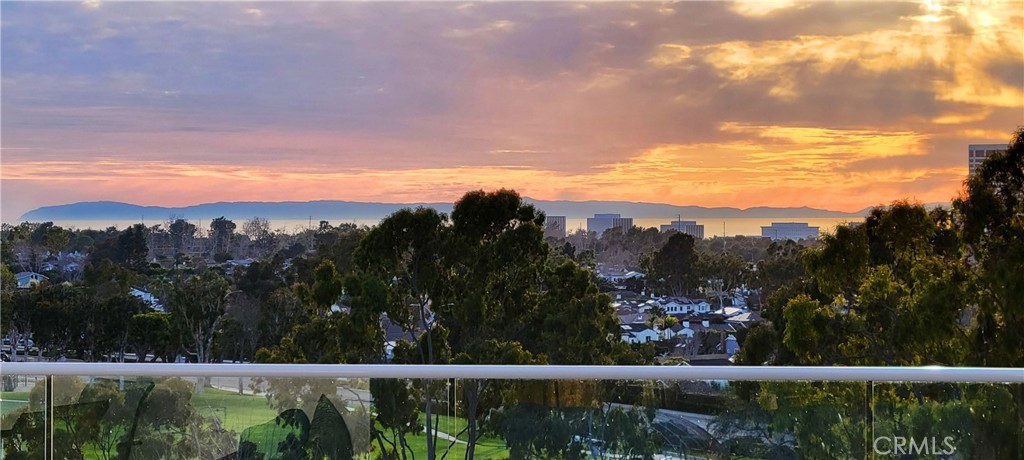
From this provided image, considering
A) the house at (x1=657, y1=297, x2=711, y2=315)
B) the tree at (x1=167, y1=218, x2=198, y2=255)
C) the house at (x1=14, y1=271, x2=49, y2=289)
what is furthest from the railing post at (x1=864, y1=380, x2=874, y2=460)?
the house at (x1=14, y1=271, x2=49, y2=289)

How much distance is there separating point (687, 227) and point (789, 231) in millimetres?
867

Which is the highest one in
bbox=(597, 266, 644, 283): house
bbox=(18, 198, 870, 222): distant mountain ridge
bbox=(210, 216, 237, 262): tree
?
bbox=(18, 198, 870, 222): distant mountain ridge

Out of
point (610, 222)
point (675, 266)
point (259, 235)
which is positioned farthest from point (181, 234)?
point (675, 266)

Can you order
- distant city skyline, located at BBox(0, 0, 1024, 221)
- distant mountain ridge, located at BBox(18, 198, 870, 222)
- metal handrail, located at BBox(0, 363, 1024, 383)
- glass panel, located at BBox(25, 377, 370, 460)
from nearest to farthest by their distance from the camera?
metal handrail, located at BBox(0, 363, 1024, 383) < glass panel, located at BBox(25, 377, 370, 460) < distant city skyline, located at BBox(0, 0, 1024, 221) < distant mountain ridge, located at BBox(18, 198, 870, 222)

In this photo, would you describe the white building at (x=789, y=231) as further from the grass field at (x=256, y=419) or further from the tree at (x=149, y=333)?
the tree at (x=149, y=333)

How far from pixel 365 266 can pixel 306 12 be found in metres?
2.23

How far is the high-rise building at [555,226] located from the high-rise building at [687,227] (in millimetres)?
856

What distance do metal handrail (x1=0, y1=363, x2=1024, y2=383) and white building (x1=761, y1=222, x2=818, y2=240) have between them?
4.40 meters

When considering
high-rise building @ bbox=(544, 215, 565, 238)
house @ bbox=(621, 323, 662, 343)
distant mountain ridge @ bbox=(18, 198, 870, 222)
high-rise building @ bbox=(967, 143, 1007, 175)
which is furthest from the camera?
house @ bbox=(621, 323, 662, 343)

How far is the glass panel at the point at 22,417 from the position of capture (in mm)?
2992

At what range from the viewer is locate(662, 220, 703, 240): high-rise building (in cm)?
723

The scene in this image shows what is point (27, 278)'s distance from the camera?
730 centimetres

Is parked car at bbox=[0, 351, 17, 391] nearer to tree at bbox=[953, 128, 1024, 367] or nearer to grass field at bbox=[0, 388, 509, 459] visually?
grass field at bbox=[0, 388, 509, 459]

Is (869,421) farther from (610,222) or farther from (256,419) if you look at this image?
(610,222)
